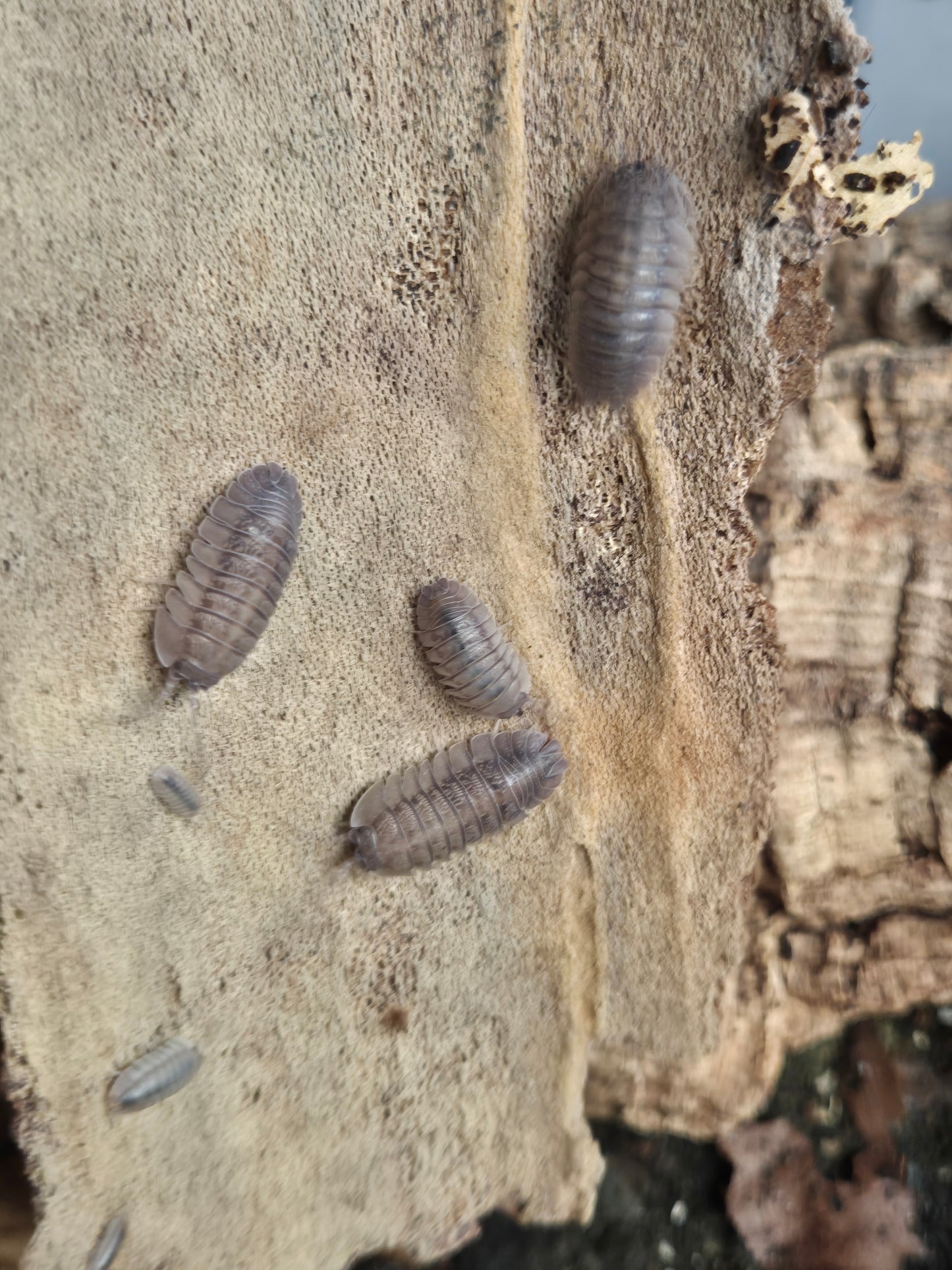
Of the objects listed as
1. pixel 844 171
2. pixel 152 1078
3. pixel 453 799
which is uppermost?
pixel 844 171

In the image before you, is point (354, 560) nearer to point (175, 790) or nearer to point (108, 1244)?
point (175, 790)

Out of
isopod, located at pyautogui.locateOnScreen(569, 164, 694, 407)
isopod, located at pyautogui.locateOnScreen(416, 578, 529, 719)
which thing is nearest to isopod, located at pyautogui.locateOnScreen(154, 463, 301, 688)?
isopod, located at pyautogui.locateOnScreen(416, 578, 529, 719)

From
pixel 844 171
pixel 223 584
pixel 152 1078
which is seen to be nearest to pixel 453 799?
pixel 223 584

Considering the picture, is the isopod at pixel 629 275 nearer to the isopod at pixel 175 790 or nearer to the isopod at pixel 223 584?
the isopod at pixel 223 584

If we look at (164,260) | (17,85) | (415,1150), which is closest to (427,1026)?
(415,1150)

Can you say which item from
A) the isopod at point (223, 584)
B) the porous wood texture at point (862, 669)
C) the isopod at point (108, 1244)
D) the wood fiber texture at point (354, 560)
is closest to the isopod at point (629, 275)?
the wood fiber texture at point (354, 560)

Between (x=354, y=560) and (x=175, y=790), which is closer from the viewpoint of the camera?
(x=175, y=790)
